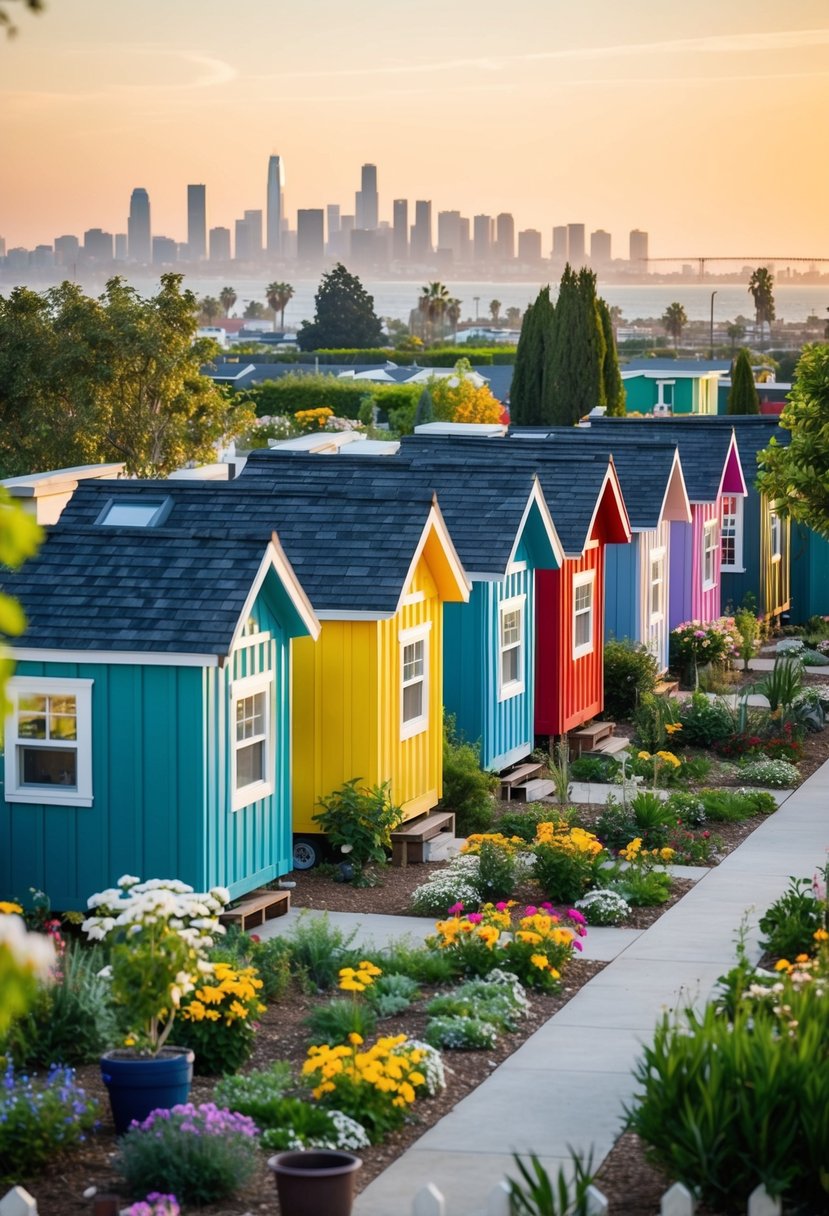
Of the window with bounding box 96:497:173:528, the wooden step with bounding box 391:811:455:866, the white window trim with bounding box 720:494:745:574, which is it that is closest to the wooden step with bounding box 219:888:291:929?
the wooden step with bounding box 391:811:455:866

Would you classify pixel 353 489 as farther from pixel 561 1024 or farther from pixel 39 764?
pixel 561 1024

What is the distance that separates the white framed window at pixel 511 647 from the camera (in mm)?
22266

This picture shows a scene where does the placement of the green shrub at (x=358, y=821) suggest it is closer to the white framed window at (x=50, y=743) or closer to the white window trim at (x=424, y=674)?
the white window trim at (x=424, y=674)

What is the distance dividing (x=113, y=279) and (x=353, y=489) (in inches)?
888

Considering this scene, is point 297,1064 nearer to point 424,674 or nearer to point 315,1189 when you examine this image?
point 315,1189

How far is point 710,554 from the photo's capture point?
34.4 m

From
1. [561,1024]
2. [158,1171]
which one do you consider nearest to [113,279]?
[561,1024]

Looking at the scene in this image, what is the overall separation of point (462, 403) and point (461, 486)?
40.1 m

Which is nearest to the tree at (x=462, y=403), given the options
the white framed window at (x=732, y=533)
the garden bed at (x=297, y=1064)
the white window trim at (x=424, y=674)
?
the white framed window at (x=732, y=533)

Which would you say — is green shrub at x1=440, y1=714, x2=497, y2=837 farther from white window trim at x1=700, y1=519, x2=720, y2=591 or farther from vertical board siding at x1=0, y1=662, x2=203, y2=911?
white window trim at x1=700, y1=519, x2=720, y2=591

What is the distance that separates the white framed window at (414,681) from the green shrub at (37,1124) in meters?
8.75

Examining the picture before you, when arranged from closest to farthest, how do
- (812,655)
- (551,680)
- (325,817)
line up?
1. (325,817)
2. (551,680)
3. (812,655)

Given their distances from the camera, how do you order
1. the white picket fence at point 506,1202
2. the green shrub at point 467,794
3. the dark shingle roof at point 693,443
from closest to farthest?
the white picket fence at point 506,1202, the green shrub at point 467,794, the dark shingle roof at point 693,443

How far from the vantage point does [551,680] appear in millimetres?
24094
